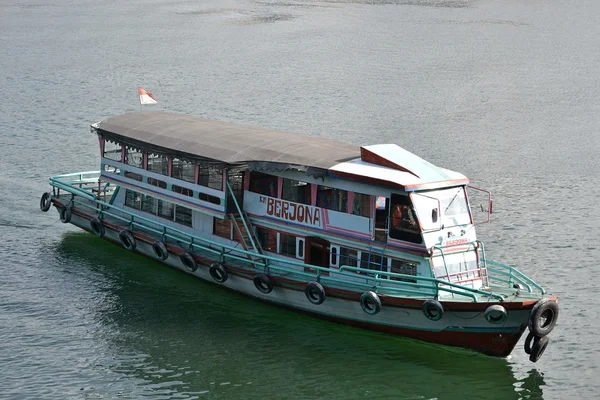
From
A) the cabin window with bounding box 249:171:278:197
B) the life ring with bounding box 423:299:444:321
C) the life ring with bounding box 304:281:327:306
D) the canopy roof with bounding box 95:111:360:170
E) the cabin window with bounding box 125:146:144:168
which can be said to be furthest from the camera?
the cabin window with bounding box 125:146:144:168

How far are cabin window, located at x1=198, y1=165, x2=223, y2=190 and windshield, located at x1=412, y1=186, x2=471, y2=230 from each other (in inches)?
289

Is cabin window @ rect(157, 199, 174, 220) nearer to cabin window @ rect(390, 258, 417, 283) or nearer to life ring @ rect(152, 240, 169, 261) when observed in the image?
life ring @ rect(152, 240, 169, 261)

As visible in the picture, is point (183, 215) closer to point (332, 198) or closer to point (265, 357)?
point (332, 198)

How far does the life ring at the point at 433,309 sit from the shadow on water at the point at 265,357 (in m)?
1.57

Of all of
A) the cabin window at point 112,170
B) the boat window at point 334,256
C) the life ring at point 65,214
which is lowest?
the life ring at point 65,214

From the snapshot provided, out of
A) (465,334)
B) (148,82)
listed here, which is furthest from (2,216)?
(148,82)

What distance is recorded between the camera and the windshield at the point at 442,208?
27.0 metres

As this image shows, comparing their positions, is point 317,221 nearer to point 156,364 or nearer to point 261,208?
point 261,208

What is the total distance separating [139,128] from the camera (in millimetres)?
34594

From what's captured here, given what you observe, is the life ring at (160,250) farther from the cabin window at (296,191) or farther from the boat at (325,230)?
the cabin window at (296,191)

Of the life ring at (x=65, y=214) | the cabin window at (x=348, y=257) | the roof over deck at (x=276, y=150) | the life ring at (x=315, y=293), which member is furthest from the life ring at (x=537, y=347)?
the life ring at (x=65, y=214)

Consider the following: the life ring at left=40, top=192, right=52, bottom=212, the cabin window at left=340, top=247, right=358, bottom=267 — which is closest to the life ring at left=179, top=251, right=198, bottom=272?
the cabin window at left=340, top=247, right=358, bottom=267

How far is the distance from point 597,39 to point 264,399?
6422 cm

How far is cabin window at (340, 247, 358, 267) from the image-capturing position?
2867 centimetres
